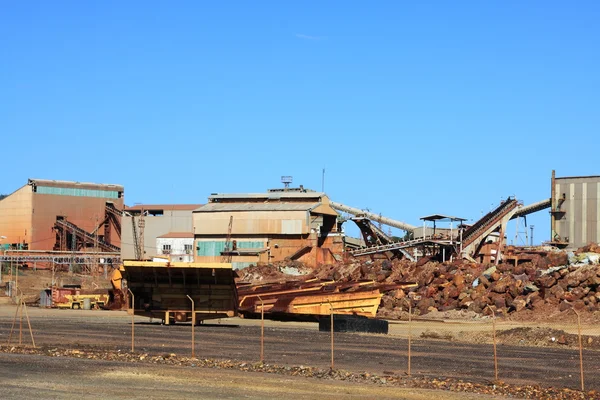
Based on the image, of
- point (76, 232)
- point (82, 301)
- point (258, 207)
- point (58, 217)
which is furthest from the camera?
point (58, 217)

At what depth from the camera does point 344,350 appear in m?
29.0

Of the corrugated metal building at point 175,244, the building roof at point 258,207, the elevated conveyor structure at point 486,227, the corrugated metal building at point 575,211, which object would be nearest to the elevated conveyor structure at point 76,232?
the corrugated metal building at point 175,244

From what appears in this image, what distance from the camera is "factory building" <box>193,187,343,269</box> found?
266ft

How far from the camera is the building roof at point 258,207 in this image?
82.2 m

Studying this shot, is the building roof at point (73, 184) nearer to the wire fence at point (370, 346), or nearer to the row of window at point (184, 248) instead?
the row of window at point (184, 248)

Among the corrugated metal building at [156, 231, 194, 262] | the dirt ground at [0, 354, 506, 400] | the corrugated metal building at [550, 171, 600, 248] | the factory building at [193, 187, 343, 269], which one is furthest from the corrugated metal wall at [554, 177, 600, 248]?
the dirt ground at [0, 354, 506, 400]

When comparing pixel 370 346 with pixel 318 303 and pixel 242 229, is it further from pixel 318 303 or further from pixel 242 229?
pixel 242 229

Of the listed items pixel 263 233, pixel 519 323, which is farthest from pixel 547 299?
pixel 263 233

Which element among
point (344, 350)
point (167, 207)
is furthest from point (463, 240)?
point (344, 350)

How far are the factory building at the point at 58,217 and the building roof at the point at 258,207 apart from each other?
19.9 meters

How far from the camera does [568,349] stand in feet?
105

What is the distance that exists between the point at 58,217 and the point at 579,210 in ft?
188

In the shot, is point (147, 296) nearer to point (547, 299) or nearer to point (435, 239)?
point (547, 299)

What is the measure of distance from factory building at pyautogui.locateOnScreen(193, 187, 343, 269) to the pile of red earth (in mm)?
16711
